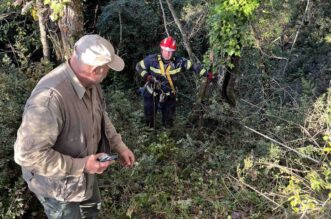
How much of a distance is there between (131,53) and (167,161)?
20.1 feet

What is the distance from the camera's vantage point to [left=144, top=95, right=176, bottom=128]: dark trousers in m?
6.39

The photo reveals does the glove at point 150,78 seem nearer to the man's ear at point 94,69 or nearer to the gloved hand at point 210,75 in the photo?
the gloved hand at point 210,75

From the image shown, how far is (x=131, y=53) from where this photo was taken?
421 inches

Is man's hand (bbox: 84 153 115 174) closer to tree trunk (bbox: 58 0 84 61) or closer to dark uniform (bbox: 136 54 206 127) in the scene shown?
tree trunk (bbox: 58 0 84 61)

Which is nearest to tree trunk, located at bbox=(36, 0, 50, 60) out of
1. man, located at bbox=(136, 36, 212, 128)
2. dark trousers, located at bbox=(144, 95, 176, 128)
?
man, located at bbox=(136, 36, 212, 128)

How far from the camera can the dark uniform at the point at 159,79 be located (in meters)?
6.11

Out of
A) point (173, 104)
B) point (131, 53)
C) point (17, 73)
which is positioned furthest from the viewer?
point (131, 53)

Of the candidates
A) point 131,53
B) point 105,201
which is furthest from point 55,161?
point 131,53

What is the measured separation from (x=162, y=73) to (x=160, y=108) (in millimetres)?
688

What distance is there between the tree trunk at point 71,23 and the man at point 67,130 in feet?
9.17

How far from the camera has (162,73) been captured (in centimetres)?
612

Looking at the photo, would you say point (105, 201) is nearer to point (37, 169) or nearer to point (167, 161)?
point (167, 161)

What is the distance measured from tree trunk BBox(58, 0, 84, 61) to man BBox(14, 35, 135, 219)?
9.17 ft

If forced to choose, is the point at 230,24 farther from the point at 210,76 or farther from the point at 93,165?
the point at 93,165
